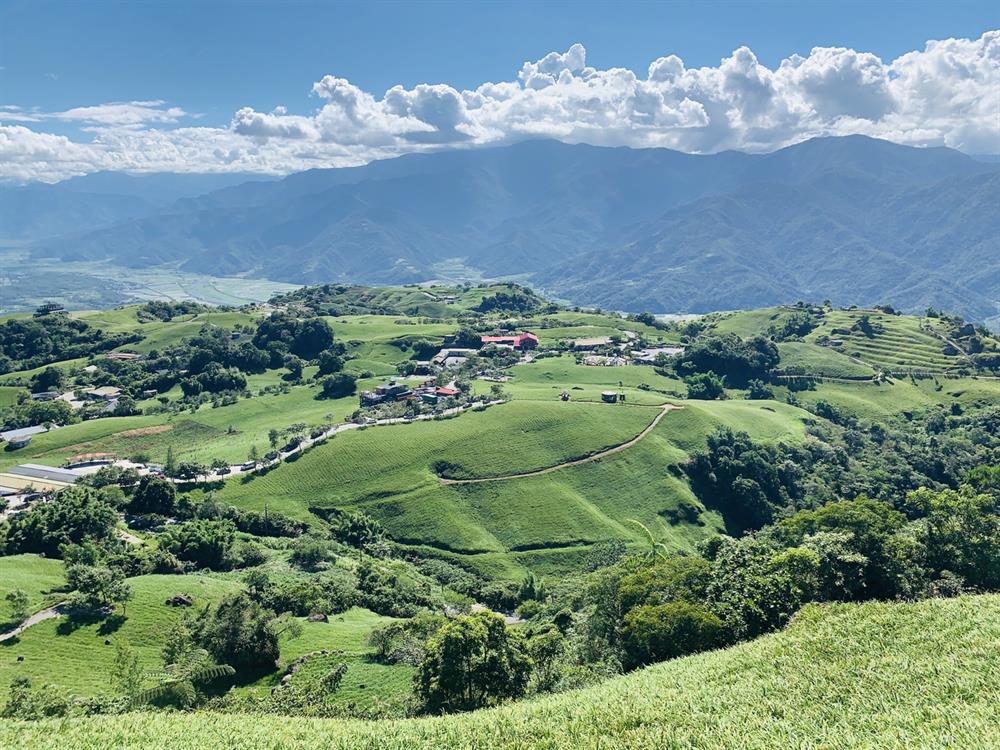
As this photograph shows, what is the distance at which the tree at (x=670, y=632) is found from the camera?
4197cm

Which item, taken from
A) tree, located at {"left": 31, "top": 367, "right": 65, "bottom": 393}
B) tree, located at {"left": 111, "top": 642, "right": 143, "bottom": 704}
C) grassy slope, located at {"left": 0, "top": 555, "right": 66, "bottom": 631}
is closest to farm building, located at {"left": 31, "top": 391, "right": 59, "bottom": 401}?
tree, located at {"left": 31, "top": 367, "right": 65, "bottom": 393}

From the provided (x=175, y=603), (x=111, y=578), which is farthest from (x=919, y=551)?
(x=111, y=578)

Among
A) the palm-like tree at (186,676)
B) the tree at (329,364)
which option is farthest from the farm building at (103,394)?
the palm-like tree at (186,676)

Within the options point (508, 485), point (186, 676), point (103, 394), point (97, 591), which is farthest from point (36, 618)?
point (103, 394)

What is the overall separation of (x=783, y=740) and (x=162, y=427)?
147167 millimetres

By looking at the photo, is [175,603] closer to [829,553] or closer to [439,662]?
[439,662]

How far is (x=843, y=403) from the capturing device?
176000 mm

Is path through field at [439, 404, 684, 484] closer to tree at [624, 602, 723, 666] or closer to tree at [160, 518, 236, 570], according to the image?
tree at [160, 518, 236, 570]

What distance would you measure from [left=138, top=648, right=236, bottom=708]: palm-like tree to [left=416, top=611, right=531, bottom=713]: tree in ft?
51.4

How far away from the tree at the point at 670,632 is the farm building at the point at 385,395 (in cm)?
11924

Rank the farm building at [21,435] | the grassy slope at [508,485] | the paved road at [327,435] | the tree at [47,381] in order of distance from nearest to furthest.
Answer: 1. the grassy slope at [508,485]
2. the paved road at [327,435]
3. the farm building at [21,435]
4. the tree at [47,381]

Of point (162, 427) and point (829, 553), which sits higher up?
point (829, 553)

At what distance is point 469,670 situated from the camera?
41031mm

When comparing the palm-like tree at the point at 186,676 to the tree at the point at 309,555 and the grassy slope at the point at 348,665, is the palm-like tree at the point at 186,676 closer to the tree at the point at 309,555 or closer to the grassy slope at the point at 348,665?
the grassy slope at the point at 348,665
